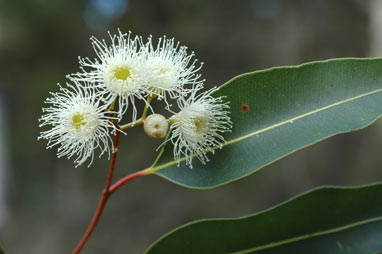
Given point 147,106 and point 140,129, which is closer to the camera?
point 147,106

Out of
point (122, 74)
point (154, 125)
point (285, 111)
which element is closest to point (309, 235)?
point (285, 111)

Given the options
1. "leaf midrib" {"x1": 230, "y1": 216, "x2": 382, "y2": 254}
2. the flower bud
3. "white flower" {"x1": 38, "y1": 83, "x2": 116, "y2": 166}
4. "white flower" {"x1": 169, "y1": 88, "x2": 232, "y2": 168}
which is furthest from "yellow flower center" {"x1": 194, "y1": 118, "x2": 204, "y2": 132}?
"leaf midrib" {"x1": 230, "y1": 216, "x2": 382, "y2": 254}

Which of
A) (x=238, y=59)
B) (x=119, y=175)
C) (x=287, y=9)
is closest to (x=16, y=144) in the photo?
(x=119, y=175)

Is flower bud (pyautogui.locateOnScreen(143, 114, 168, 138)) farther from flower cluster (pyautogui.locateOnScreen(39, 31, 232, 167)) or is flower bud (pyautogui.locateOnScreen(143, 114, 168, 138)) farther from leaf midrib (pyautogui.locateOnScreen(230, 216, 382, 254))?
leaf midrib (pyautogui.locateOnScreen(230, 216, 382, 254))

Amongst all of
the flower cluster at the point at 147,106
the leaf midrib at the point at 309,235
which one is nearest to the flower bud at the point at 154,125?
the flower cluster at the point at 147,106

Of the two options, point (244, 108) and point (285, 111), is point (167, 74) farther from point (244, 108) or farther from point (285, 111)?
point (285, 111)

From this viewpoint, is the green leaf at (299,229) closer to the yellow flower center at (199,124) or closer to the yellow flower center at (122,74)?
the yellow flower center at (199,124)
